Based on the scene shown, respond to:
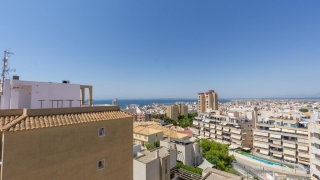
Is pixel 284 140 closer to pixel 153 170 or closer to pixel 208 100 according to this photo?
pixel 153 170

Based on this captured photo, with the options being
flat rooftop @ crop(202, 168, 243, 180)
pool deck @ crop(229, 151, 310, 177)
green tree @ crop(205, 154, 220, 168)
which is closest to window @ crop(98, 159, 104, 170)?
flat rooftop @ crop(202, 168, 243, 180)

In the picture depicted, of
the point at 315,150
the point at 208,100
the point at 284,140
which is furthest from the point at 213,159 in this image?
the point at 208,100

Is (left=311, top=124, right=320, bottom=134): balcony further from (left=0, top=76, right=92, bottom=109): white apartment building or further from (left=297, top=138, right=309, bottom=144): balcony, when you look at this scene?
(left=0, top=76, right=92, bottom=109): white apartment building

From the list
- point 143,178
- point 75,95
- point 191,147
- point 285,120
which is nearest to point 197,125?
point 285,120

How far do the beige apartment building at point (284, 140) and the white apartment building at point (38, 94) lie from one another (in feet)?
179

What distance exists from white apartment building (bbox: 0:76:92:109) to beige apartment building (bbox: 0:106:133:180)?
2.01 meters

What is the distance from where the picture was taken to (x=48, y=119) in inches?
292

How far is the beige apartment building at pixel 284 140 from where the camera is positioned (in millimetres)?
43312

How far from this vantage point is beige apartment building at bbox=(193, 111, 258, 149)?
56812mm

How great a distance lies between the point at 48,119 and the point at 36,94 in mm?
2765

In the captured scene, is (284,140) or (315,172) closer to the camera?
(315,172)

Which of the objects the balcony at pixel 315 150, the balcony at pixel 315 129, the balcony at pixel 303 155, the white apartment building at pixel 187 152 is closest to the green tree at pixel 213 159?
the white apartment building at pixel 187 152

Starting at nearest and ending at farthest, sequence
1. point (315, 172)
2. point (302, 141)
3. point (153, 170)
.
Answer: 1. point (153, 170)
2. point (315, 172)
3. point (302, 141)

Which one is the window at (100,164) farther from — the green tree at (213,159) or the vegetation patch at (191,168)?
the green tree at (213,159)
